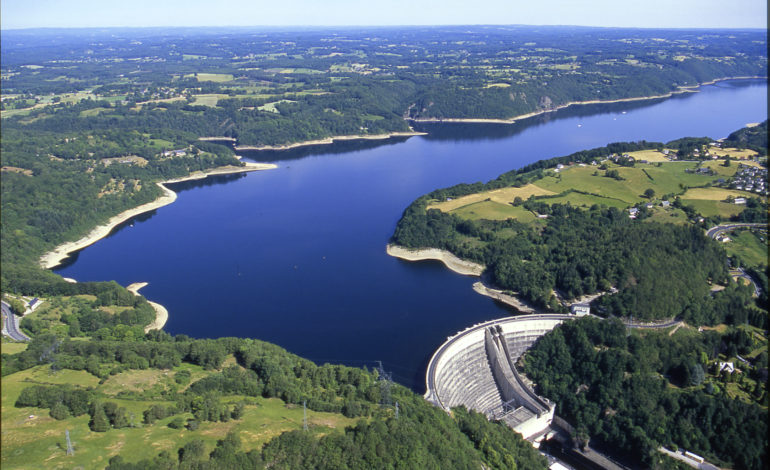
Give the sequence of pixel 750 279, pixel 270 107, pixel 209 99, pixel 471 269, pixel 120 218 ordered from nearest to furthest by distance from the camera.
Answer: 1. pixel 750 279
2. pixel 471 269
3. pixel 120 218
4. pixel 270 107
5. pixel 209 99

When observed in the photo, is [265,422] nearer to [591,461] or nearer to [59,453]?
[59,453]

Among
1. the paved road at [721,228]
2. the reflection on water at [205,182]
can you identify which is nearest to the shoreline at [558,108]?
the reflection on water at [205,182]

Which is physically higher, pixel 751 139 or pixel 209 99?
pixel 209 99

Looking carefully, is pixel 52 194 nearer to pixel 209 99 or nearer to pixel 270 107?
pixel 270 107

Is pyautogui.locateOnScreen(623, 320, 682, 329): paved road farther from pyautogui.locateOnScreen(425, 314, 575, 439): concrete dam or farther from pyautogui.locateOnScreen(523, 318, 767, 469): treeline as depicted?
pyautogui.locateOnScreen(425, 314, 575, 439): concrete dam


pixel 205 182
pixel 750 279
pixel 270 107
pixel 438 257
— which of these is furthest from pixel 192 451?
pixel 270 107
